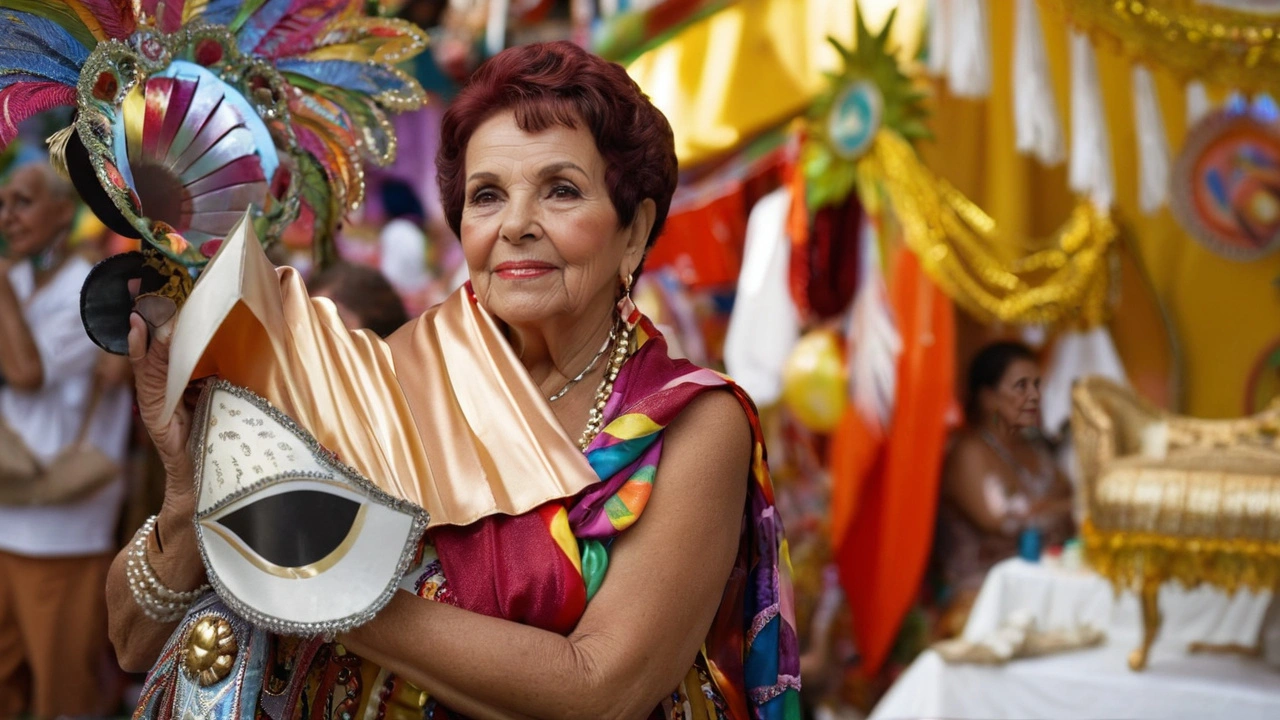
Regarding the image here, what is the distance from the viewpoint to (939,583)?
16.9ft

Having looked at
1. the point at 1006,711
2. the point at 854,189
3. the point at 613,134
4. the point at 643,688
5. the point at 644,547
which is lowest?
the point at 1006,711

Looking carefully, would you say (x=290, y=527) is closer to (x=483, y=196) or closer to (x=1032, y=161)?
(x=483, y=196)

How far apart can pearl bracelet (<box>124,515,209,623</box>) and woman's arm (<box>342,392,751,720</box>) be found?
286 mm

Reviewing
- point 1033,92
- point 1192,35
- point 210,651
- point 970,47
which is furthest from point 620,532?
point 1033,92

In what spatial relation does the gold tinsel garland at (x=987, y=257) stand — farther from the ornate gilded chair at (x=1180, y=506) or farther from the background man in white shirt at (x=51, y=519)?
the background man in white shirt at (x=51, y=519)

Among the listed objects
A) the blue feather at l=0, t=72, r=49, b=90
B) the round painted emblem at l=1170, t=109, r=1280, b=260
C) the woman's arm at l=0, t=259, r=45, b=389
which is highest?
the round painted emblem at l=1170, t=109, r=1280, b=260

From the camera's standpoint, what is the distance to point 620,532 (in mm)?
1726

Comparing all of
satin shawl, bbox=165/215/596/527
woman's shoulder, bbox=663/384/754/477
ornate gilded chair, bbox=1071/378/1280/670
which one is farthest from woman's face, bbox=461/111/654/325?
ornate gilded chair, bbox=1071/378/1280/670

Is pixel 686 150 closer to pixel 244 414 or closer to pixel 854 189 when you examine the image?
pixel 854 189

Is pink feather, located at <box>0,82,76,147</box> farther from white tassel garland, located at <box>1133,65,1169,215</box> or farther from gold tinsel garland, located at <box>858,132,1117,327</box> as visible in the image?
white tassel garland, located at <box>1133,65,1169,215</box>

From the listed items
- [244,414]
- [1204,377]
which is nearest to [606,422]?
[244,414]

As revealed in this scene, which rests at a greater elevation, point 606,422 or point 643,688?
point 606,422

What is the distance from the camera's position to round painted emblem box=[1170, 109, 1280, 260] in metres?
4.95

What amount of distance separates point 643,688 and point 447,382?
511 millimetres
